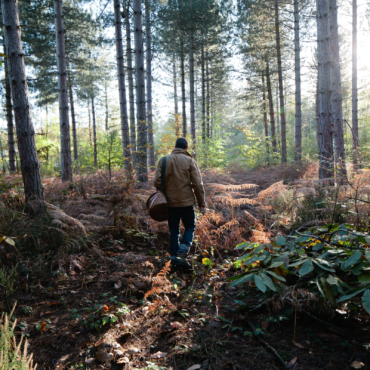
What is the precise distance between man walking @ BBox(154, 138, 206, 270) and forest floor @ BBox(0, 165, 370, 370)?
0.43 metres

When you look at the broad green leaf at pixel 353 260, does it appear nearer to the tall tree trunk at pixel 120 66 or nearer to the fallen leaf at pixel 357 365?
the fallen leaf at pixel 357 365

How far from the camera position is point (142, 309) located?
10.2 feet

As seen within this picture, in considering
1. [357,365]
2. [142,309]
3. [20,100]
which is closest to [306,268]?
[357,365]

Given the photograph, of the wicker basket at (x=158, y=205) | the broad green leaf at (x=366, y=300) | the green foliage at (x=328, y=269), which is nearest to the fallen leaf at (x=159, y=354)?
the green foliage at (x=328, y=269)

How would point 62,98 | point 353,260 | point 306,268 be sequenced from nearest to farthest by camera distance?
point 353,260 < point 306,268 < point 62,98

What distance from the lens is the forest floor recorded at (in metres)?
2.29

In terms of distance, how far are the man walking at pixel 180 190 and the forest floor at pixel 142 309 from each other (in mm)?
432

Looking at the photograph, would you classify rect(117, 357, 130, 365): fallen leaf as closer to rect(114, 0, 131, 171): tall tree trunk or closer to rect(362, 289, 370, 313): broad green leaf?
rect(362, 289, 370, 313): broad green leaf

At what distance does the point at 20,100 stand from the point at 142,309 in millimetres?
4417

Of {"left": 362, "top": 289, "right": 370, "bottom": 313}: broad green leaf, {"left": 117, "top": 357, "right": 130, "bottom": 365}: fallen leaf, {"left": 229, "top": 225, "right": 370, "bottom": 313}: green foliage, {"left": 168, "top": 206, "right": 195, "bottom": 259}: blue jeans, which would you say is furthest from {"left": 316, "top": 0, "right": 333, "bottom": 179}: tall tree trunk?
{"left": 117, "top": 357, "right": 130, "bottom": 365}: fallen leaf

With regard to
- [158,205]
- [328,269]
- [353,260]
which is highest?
[158,205]

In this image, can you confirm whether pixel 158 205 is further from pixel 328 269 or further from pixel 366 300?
pixel 366 300

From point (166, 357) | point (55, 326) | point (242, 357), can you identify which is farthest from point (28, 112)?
point (242, 357)

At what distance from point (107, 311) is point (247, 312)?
5.36 ft
